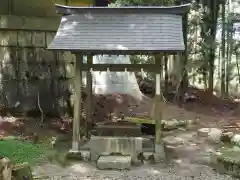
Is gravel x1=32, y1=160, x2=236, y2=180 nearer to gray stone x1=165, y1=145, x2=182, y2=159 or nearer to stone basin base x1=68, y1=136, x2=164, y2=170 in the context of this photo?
stone basin base x1=68, y1=136, x2=164, y2=170

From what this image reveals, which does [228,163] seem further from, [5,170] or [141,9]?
[5,170]

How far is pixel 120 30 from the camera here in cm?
1036

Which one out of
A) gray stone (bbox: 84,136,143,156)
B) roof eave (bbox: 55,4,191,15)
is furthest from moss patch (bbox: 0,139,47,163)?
roof eave (bbox: 55,4,191,15)

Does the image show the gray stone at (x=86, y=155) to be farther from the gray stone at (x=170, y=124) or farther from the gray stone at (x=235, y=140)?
the gray stone at (x=170, y=124)

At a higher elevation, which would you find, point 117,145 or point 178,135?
point 117,145

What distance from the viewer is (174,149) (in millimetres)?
11617

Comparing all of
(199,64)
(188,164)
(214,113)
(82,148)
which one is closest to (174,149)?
(188,164)

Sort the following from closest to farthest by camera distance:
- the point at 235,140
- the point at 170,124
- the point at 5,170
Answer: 1. the point at 5,170
2. the point at 235,140
3. the point at 170,124

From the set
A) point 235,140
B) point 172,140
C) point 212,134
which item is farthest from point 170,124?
point 235,140

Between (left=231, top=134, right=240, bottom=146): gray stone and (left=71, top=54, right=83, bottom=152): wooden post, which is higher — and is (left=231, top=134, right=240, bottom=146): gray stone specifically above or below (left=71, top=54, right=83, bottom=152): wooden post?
below

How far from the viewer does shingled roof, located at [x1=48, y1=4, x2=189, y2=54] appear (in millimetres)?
9812

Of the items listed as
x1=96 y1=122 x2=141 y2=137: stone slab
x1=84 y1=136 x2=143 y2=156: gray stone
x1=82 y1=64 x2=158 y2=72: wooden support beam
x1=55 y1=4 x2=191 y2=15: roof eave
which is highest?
x1=55 y1=4 x2=191 y2=15: roof eave

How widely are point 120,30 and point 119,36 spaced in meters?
0.27

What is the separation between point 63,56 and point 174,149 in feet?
17.9
